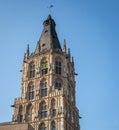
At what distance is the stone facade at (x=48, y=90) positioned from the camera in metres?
54.7

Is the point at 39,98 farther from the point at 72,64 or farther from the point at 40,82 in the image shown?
the point at 72,64

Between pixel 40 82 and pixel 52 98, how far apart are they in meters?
4.80

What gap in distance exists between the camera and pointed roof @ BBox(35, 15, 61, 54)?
215 ft

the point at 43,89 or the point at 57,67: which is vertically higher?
the point at 57,67

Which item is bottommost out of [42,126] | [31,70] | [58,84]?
[42,126]

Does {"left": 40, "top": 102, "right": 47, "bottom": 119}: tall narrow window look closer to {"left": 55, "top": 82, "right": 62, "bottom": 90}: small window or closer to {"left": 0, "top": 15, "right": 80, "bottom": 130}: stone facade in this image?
{"left": 0, "top": 15, "right": 80, "bottom": 130}: stone facade

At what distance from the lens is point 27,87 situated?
60781 millimetres

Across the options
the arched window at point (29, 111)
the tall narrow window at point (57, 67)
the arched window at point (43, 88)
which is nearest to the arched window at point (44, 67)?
the tall narrow window at point (57, 67)

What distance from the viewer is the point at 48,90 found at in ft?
192

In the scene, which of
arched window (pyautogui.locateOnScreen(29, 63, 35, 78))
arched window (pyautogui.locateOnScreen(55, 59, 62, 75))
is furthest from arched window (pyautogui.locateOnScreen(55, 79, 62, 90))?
arched window (pyautogui.locateOnScreen(29, 63, 35, 78))

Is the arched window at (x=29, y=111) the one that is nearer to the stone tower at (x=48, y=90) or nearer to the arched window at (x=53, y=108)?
the stone tower at (x=48, y=90)

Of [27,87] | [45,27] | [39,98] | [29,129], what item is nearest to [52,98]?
[39,98]

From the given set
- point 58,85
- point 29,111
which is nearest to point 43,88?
point 58,85

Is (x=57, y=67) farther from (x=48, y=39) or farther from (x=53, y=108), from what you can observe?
(x=53, y=108)
